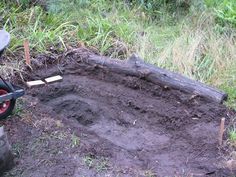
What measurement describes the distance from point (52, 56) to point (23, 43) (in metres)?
0.35

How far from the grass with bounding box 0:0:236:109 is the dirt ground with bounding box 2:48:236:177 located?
1.21ft

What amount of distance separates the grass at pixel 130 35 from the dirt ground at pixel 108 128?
0.37 m

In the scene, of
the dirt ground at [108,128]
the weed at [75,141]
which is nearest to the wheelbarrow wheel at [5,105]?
the dirt ground at [108,128]

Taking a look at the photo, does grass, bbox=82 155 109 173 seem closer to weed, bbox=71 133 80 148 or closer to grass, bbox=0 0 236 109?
weed, bbox=71 133 80 148

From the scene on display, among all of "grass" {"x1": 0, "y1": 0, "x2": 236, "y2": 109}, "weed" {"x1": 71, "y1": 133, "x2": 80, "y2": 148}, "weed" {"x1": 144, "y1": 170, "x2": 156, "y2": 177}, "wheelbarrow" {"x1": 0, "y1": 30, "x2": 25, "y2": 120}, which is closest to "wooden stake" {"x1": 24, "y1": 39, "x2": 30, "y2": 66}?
"grass" {"x1": 0, "y1": 0, "x2": 236, "y2": 109}

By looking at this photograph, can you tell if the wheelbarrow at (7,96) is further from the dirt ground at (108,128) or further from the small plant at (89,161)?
the small plant at (89,161)

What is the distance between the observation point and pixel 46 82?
15.8 ft

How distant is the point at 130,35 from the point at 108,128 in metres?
1.74

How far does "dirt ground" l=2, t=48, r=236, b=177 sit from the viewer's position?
3.55 m

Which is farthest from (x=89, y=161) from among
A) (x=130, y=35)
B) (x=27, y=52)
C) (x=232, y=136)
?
(x=130, y=35)

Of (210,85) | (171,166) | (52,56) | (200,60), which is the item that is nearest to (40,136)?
(171,166)

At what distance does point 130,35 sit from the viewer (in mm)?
5664

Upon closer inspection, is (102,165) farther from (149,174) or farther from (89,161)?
(149,174)

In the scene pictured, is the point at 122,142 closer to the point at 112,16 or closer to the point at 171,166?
the point at 171,166
